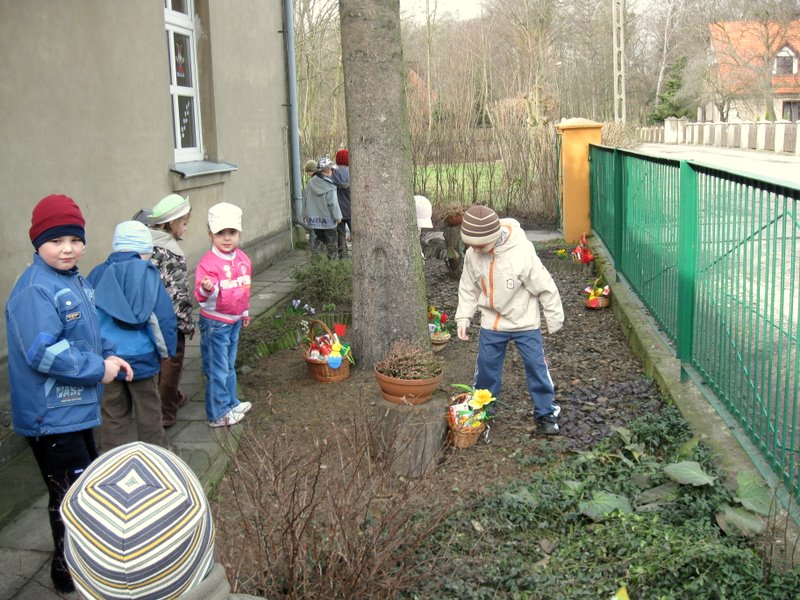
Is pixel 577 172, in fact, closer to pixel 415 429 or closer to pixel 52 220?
pixel 415 429

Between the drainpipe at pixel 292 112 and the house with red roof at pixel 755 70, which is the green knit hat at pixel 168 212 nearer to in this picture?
the drainpipe at pixel 292 112

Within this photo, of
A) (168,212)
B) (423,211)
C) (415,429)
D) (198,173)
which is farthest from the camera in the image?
(423,211)

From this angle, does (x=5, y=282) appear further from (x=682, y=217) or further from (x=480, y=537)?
(x=682, y=217)

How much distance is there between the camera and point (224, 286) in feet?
16.5

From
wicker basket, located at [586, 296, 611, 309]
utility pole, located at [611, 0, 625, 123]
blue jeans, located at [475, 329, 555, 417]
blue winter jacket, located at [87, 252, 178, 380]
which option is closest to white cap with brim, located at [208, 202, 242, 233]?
blue winter jacket, located at [87, 252, 178, 380]

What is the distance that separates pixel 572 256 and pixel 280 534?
28.7 feet

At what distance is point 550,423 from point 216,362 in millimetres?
2068

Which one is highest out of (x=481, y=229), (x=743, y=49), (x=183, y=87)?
(x=743, y=49)

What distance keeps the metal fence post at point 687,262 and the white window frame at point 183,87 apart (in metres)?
5.38

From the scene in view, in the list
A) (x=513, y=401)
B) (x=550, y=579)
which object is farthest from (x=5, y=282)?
(x=550, y=579)

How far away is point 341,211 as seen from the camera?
11203 mm

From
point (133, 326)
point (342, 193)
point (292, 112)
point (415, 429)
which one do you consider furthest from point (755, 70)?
point (133, 326)

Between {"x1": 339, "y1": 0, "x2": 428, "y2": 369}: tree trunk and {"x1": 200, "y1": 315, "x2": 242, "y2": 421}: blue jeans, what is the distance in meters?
1.14

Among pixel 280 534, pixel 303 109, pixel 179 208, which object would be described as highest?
pixel 303 109
